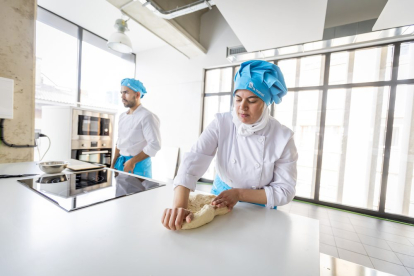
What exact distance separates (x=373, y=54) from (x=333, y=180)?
2.29 m

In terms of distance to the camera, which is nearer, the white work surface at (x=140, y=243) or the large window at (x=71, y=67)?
the white work surface at (x=140, y=243)

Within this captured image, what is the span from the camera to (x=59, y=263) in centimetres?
49

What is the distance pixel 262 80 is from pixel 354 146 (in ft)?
10.7

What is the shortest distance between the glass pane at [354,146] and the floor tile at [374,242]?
38.8 inches

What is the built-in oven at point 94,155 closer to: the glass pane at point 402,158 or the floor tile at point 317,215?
the floor tile at point 317,215

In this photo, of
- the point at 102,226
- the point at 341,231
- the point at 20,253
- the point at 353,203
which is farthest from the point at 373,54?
the point at 20,253

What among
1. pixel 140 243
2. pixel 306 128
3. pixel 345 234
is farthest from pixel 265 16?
pixel 345 234

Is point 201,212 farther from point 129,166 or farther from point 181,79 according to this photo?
point 181,79

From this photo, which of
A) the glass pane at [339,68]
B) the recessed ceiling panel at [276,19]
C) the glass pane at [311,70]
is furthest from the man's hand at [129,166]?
the glass pane at [339,68]

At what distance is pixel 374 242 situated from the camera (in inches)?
90.7

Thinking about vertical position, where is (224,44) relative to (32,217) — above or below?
above

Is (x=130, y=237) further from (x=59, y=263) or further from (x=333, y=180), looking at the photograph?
(x=333, y=180)

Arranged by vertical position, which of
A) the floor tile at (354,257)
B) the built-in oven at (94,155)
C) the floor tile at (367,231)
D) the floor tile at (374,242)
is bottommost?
the floor tile at (354,257)

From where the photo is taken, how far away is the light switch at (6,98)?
1773 millimetres
